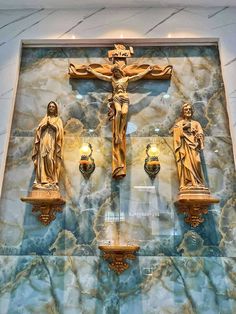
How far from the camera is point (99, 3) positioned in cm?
384

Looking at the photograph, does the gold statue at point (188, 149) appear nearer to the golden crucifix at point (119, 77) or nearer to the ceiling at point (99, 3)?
the golden crucifix at point (119, 77)

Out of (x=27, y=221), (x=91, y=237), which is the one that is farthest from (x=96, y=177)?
(x=27, y=221)

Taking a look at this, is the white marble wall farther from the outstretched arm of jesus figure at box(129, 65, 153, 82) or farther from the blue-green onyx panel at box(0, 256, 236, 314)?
the blue-green onyx panel at box(0, 256, 236, 314)

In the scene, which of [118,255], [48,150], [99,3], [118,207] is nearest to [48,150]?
[48,150]

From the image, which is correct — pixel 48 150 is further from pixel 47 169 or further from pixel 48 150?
pixel 47 169

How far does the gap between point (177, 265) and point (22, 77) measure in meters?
2.70

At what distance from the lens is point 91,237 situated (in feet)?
10.2

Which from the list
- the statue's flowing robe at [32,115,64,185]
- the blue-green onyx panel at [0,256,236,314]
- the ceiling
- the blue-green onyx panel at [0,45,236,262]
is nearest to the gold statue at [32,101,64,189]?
the statue's flowing robe at [32,115,64,185]

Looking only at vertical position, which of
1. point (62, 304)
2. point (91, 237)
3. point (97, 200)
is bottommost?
point (62, 304)

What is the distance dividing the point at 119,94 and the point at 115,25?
1009mm

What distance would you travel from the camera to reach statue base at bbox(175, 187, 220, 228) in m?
2.96

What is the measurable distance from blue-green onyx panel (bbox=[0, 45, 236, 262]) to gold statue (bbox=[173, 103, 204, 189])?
15cm

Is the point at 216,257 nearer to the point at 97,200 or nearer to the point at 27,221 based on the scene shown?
the point at 97,200

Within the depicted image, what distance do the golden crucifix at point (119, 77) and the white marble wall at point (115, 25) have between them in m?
0.39
